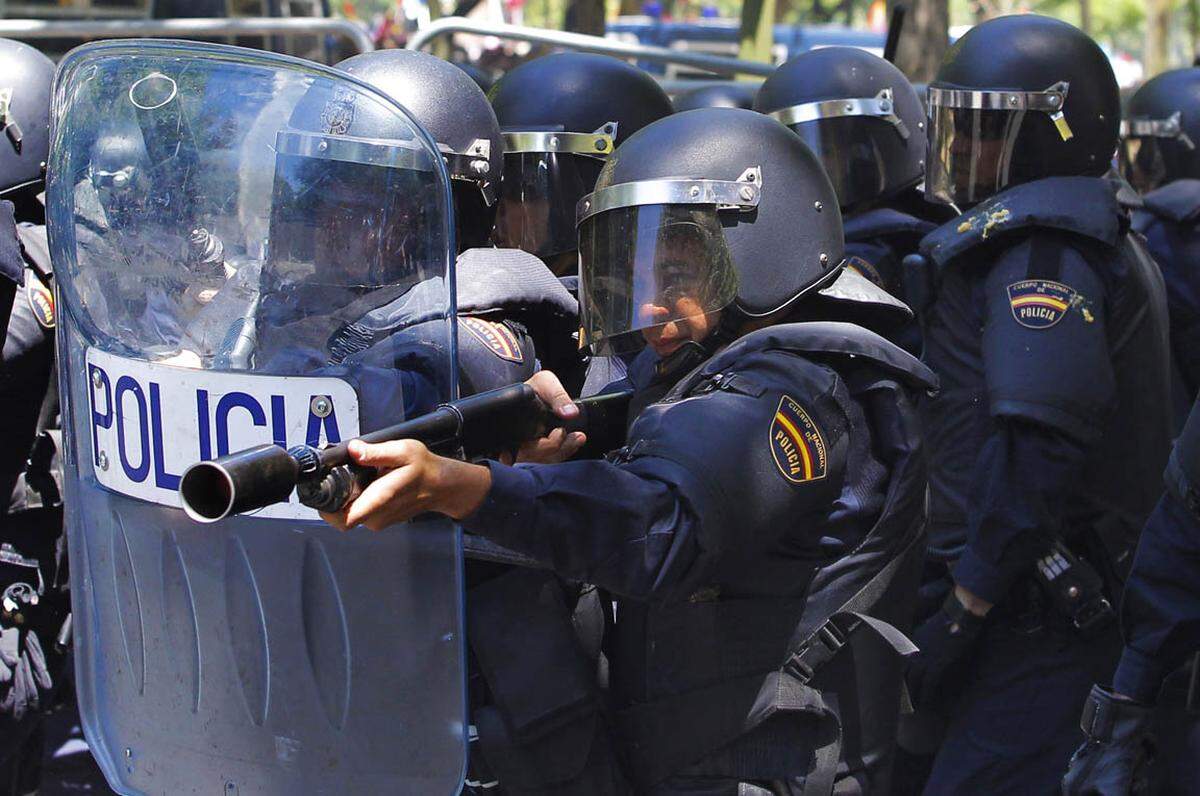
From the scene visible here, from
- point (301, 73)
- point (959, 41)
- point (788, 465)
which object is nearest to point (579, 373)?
point (788, 465)

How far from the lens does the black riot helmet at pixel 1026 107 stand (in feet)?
11.7

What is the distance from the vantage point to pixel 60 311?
2.02 meters

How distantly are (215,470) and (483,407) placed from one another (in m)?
0.49

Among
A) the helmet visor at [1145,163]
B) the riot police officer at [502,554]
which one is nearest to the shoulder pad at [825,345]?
the riot police officer at [502,554]

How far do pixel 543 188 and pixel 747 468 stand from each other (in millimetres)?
1666

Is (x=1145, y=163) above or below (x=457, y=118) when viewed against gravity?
below

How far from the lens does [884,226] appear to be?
13.4ft

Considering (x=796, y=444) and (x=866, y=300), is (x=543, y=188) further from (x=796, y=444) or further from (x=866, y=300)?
(x=796, y=444)

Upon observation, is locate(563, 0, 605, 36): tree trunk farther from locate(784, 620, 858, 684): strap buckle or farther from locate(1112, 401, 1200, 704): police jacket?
locate(784, 620, 858, 684): strap buckle

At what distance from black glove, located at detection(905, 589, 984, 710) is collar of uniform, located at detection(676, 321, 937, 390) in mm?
1183

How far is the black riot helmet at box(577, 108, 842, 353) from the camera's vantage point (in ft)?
7.66

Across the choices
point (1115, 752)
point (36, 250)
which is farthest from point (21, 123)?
point (1115, 752)

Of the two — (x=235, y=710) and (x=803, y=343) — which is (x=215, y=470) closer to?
(x=235, y=710)

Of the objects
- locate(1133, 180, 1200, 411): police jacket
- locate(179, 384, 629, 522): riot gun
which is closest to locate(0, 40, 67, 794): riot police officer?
locate(179, 384, 629, 522): riot gun
